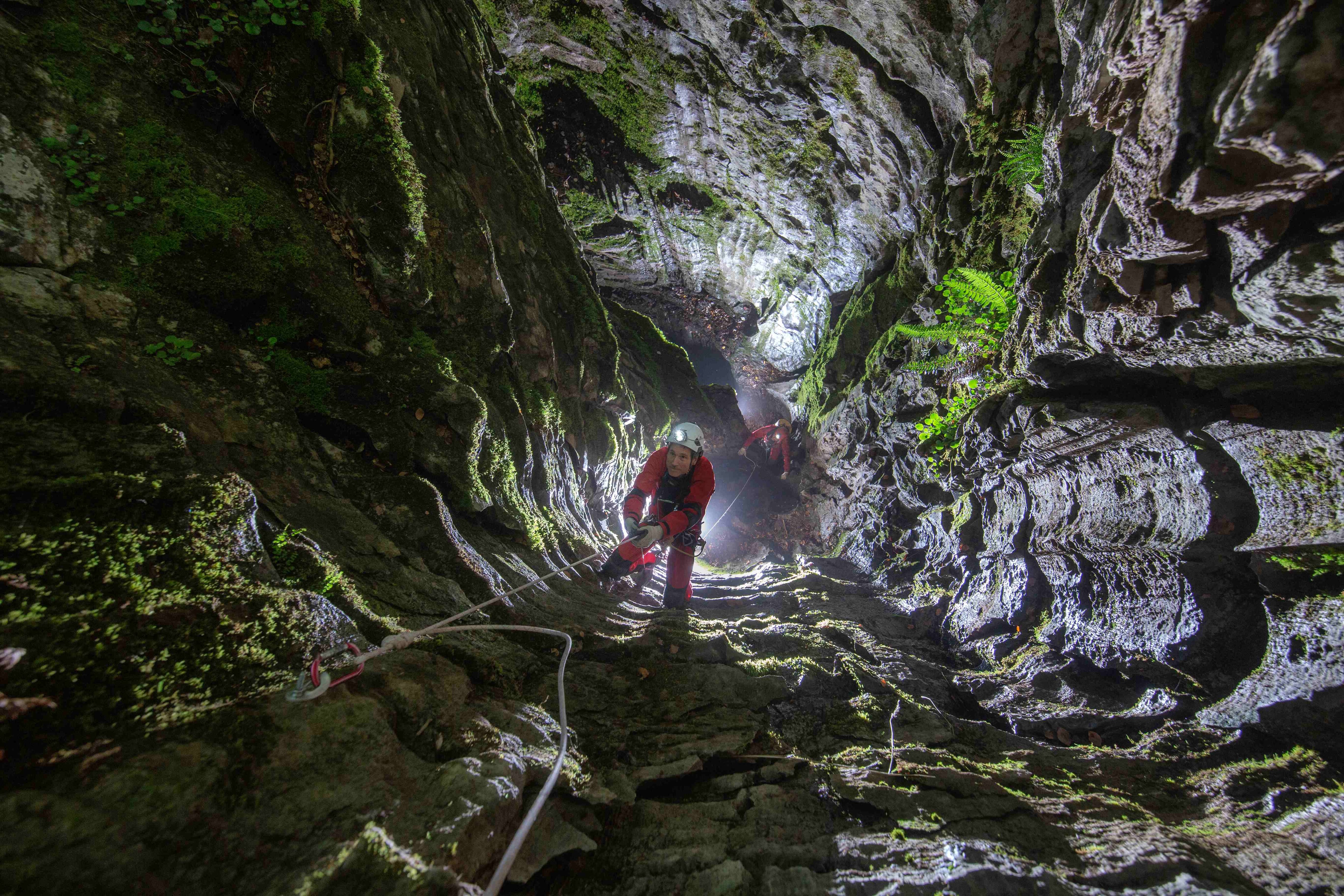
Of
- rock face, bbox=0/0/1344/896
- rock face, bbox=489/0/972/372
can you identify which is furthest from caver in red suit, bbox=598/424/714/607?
rock face, bbox=489/0/972/372

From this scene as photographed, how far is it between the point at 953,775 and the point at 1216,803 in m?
1.07

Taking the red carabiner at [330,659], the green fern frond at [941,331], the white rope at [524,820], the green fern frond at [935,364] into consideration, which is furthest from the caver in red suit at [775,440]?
the red carabiner at [330,659]

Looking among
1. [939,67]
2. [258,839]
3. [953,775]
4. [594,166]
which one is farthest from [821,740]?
[594,166]

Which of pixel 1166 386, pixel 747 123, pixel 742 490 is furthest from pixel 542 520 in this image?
pixel 742 490

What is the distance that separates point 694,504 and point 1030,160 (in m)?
5.45

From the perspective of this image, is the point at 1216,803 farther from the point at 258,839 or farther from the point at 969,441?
the point at 969,441

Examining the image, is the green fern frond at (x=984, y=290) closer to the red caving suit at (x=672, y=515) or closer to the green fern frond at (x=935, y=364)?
the green fern frond at (x=935, y=364)

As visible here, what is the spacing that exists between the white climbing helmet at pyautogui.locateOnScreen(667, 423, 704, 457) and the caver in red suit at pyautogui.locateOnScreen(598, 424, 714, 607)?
0.06m

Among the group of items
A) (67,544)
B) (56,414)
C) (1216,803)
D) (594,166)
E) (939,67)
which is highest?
(594,166)

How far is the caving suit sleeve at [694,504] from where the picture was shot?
230 inches

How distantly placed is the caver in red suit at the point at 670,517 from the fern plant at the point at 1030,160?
4827 mm

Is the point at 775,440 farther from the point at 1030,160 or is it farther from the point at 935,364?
the point at 1030,160

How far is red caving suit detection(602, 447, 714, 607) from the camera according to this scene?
5316mm

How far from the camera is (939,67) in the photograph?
666 centimetres
